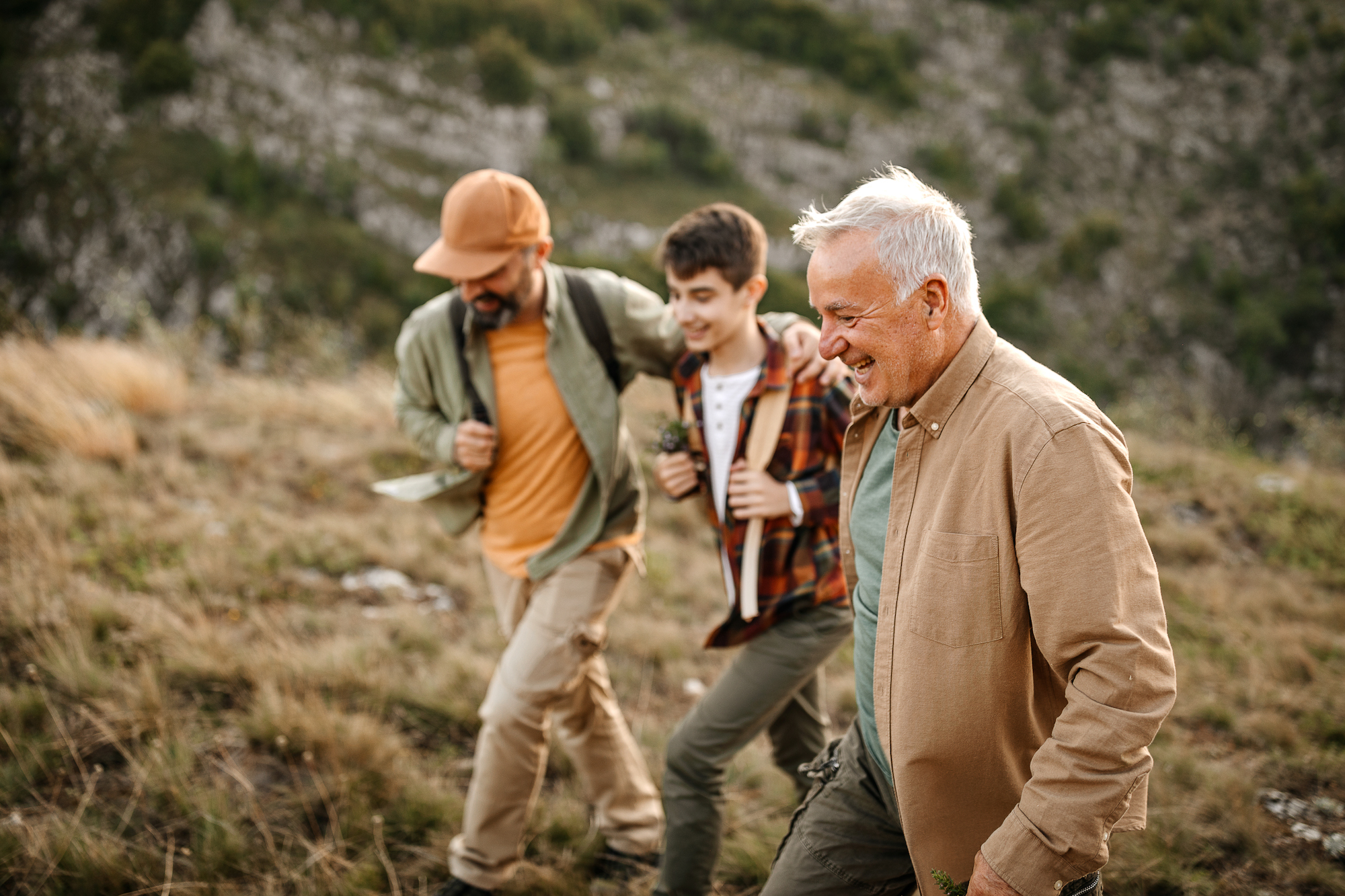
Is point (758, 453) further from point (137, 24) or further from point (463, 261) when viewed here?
point (137, 24)

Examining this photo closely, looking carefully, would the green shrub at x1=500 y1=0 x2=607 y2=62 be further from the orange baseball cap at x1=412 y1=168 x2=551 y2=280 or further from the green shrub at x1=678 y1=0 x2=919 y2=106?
the orange baseball cap at x1=412 y1=168 x2=551 y2=280

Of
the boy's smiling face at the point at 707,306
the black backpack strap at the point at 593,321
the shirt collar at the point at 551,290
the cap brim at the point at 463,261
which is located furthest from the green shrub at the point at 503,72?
the boy's smiling face at the point at 707,306

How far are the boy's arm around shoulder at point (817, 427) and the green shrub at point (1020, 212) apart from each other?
59976 mm

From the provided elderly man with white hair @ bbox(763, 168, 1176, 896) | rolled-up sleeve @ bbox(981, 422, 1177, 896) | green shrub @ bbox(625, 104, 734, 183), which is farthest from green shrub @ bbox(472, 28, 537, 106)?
rolled-up sleeve @ bbox(981, 422, 1177, 896)

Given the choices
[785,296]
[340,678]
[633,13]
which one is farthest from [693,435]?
[633,13]

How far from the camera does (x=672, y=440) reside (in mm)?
2701

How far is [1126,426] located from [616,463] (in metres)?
9.30

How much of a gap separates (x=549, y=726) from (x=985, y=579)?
6.27ft

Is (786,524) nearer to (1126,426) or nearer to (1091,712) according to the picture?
(1091,712)

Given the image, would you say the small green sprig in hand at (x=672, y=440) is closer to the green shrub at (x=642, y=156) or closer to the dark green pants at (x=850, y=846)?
the dark green pants at (x=850, y=846)

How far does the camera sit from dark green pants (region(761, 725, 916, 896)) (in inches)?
74.1

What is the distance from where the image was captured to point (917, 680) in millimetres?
1571

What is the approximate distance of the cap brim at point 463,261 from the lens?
9.04 feet

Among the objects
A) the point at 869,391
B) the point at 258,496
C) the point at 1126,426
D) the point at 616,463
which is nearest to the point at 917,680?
the point at 869,391
